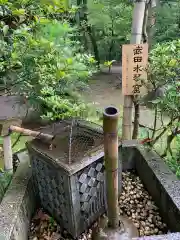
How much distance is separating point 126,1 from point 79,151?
6.24m

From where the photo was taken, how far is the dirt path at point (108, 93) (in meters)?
4.74

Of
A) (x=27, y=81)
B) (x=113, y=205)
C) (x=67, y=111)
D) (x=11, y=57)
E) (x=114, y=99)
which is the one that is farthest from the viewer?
(x=114, y=99)

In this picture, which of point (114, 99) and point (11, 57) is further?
point (114, 99)

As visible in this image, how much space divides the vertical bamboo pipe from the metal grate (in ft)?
1.04

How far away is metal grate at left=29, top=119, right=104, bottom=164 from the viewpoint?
150cm

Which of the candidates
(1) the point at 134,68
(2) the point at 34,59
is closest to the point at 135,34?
(1) the point at 134,68

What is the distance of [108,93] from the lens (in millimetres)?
6344

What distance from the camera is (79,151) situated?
1.57 meters

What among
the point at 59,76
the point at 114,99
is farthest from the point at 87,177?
the point at 114,99

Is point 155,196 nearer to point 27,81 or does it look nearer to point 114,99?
point 27,81

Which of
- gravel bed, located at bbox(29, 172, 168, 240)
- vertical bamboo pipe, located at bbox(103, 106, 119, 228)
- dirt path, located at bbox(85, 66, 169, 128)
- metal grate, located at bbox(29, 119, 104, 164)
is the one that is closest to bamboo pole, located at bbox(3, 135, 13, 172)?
metal grate, located at bbox(29, 119, 104, 164)

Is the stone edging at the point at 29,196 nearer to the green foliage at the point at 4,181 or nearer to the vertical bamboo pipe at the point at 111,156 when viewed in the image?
the green foliage at the point at 4,181

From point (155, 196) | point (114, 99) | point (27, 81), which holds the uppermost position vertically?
point (27, 81)

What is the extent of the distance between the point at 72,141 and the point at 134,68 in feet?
3.13
